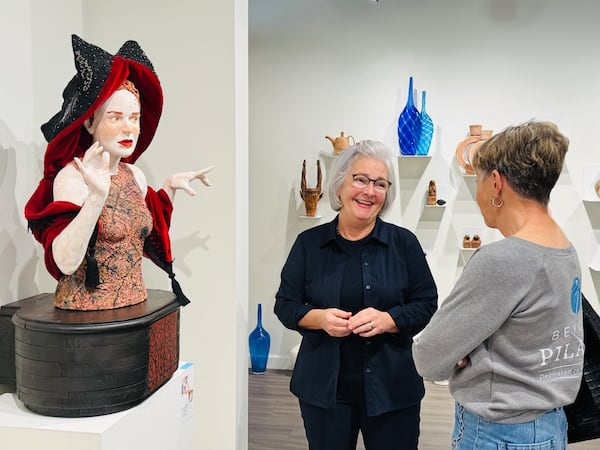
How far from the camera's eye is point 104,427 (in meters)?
1.33

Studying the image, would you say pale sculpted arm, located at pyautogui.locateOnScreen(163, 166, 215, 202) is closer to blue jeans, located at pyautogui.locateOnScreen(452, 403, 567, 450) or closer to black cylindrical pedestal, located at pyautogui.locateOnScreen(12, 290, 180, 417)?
black cylindrical pedestal, located at pyautogui.locateOnScreen(12, 290, 180, 417)

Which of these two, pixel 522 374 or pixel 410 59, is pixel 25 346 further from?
pixel 410 59

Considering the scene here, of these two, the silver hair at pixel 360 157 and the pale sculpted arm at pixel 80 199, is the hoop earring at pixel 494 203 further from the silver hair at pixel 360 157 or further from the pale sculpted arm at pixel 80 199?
the pale sculpted arm at pixel 80 199

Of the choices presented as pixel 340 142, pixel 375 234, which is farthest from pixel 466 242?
pixel 375 234

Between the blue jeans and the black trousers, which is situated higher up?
the blue jeans

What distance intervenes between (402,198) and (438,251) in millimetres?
481

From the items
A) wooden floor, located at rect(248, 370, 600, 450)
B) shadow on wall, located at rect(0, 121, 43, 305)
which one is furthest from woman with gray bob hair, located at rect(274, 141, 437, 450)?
wooden floor, located at rect(248, 370, 600, 450)

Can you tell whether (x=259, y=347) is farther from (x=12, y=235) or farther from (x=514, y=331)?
(x=514, y=331)

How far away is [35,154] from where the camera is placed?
1865mm


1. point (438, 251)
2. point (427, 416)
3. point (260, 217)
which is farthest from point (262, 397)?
point (438, 251)

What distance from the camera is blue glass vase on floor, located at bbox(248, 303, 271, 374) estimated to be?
4.38 m

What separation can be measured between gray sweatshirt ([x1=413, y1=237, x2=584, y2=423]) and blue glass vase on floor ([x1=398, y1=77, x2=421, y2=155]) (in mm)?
2989

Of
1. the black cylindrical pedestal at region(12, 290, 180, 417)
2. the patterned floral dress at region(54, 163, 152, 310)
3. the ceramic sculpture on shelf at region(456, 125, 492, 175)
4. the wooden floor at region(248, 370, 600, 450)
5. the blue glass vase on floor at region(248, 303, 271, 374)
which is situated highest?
the ceramic sculpture on shelf at region(456, 125, 492, 175)

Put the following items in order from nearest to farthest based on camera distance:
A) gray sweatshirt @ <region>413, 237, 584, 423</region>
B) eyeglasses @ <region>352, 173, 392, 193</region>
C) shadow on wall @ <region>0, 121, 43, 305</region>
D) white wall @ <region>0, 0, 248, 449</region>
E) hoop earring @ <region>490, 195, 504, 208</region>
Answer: gray sweatshirt @ <region>413, 237, 584, 423</region> → hoop earring @ <region>490, 195, 504, 208</region> → shadow on wall @ <region>0, 121, 43, 305</region> → eyeglasses @ <region>352, 173, 392, 193</region> → white wall @ <region>0, 0, 248, 449</region>
